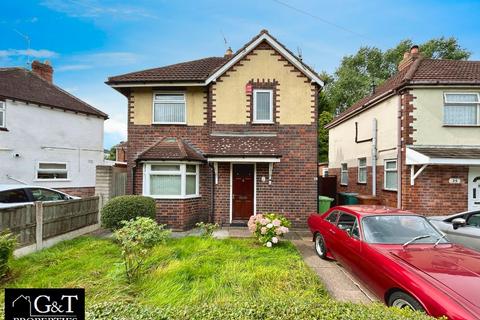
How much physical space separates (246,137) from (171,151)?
282 cm

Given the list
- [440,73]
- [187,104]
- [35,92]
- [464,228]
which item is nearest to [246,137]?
[187,104]

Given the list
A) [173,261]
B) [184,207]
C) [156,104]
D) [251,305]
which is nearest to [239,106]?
[156,104]

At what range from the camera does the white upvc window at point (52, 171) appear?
1391 cm

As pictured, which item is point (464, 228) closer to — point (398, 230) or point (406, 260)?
point (398, 230)

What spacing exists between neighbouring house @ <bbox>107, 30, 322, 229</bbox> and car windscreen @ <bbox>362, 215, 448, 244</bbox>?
16.5 feet

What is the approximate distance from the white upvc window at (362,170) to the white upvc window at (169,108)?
9.33 metres

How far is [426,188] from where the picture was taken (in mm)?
10023

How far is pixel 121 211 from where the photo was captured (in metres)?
8.37

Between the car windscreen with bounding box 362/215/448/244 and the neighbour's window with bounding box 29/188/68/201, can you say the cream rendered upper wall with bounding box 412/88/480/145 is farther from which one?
the neighbour's window with bounding box 29/188/68/201

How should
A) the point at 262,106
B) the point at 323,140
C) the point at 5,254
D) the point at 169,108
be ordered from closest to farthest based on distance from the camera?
the point at 5,254 → the point at 262,106 → the point at 169,108 → the point at 323,140

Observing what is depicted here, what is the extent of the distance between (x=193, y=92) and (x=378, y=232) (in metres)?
8.31

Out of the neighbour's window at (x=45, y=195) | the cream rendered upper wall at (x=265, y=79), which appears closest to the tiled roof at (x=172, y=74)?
the cream rendered upper wall at (x=265, y=79)

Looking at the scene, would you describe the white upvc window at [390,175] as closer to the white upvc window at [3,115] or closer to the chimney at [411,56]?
the chimney at [411,56]

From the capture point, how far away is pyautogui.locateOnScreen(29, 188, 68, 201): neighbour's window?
827 cm
